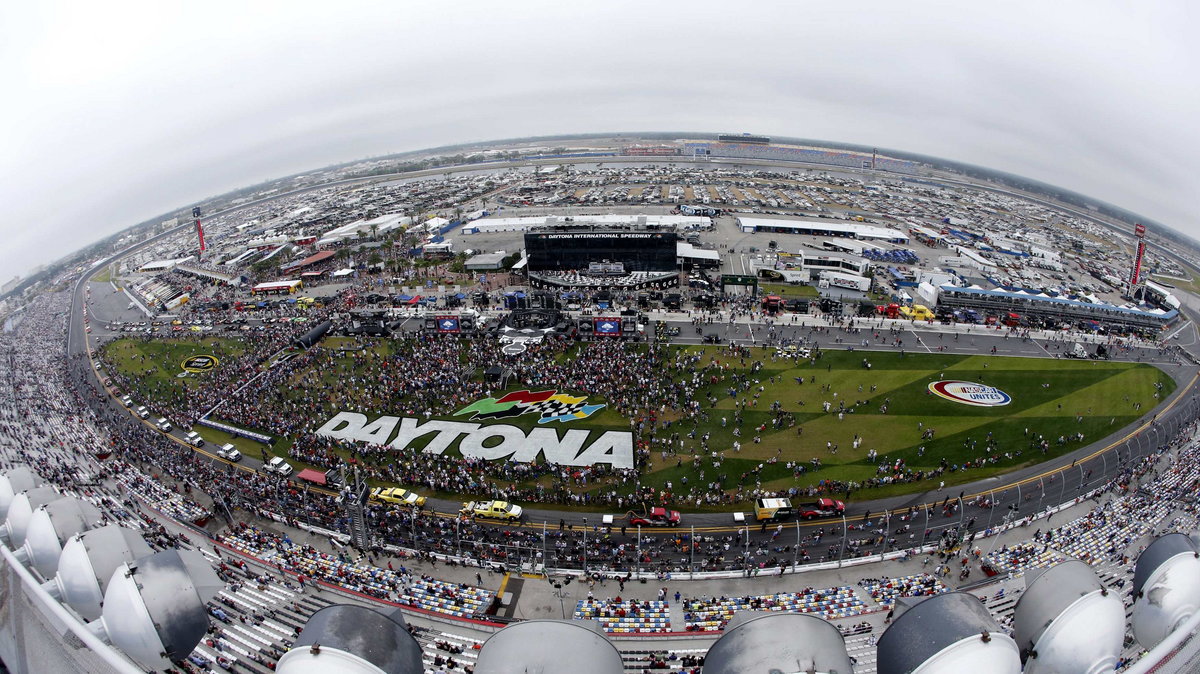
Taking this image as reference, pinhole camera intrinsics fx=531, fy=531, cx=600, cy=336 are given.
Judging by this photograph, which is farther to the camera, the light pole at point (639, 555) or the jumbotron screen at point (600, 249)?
the jumbotron screen at point (600, 249)

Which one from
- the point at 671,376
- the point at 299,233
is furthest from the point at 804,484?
the point at 299,233

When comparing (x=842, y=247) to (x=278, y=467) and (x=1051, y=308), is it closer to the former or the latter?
(x=1051, y=308)

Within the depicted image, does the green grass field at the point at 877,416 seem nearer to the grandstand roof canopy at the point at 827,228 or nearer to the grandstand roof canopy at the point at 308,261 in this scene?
the grandstand roof canopy at the point at 308,261

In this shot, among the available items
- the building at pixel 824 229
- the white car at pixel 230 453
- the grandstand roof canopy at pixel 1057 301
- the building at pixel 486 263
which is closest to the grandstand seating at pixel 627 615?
the white car at pixel 230 453

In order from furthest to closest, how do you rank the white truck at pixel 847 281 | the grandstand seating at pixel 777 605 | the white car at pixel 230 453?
the white truck at pixel 847 281 → the white car at pixel 230 453 → the grandstand seating at pixel 777 605

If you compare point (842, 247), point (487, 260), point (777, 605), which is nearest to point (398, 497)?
point (777, 605)
